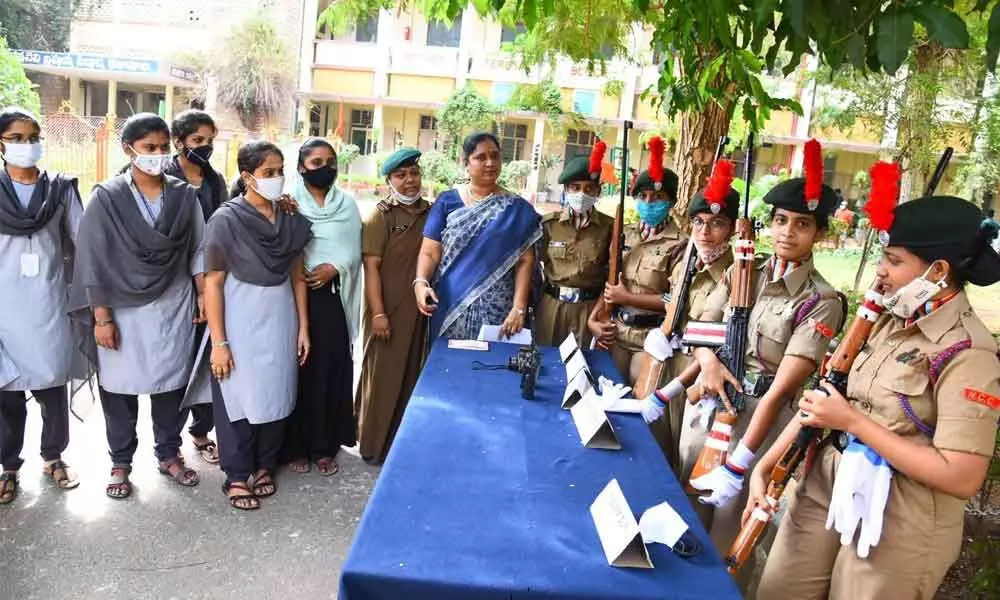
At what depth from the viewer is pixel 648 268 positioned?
3379 millimetres

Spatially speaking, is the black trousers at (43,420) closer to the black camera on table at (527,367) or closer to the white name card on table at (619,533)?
the black camera on table at (527,367)

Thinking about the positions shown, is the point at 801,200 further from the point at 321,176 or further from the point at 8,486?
the point at 8,486

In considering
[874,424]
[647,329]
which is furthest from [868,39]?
[647,329]

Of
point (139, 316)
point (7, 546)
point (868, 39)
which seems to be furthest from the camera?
point (139, 316)

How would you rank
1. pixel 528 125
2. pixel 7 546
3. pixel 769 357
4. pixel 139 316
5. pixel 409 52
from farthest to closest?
pixel 528 125, pixel 409 52, pixel 139 316, pixel 7 546, pixel 769 357

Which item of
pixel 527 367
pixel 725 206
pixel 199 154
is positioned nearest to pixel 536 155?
pixel 199 154

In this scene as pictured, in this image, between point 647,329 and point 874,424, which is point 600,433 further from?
point 647,329

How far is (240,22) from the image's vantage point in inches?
719

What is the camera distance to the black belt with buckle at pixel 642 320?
3385mm

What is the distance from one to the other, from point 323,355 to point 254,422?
520 millimetres

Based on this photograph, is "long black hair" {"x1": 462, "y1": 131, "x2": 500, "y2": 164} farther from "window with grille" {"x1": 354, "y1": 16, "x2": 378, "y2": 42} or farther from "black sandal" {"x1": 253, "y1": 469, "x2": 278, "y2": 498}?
"window with grille" {"x1": 354, "y1": 16, "x2": 378, "y2": 42}

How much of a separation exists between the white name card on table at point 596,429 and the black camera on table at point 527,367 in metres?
0.31

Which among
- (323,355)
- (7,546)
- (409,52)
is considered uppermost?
(409,52)

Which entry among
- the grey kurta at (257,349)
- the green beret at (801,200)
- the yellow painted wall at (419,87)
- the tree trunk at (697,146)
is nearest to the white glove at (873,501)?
the green beret at (801,200)
